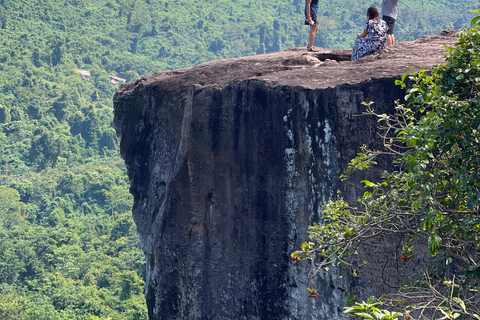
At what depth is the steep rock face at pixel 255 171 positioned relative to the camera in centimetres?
625

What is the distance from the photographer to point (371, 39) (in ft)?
25.0

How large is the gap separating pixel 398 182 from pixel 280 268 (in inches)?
90.9

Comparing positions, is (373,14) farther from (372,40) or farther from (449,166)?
(449,166)

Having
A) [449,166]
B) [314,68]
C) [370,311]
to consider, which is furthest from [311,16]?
[370,311]

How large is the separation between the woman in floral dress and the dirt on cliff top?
0.18m

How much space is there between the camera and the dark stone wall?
6262 mm

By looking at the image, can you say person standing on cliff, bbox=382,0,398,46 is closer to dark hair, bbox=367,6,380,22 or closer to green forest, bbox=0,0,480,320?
dark hair, bbox=367,6,380,22

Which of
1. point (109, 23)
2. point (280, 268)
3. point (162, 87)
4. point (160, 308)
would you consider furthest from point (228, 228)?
point (109, 23)

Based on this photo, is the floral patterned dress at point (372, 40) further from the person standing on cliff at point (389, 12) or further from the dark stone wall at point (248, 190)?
the dark stone wall at point (248, 190)

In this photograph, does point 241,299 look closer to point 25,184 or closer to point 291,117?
point 291,117

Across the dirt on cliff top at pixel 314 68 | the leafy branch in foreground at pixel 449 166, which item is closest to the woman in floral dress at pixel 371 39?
the dirt on cliff top at pixel 314 68

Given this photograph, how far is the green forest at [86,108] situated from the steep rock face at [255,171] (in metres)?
15.3

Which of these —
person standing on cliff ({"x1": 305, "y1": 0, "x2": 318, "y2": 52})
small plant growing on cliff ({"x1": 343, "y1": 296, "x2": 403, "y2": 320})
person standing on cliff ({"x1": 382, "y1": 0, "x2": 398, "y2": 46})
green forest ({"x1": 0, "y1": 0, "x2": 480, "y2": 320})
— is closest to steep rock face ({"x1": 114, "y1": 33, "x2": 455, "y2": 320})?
person standing on cliff ({"x1": 305, "y1": 0, "x2": 318, "y2": 52})

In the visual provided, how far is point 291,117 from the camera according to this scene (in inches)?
258
